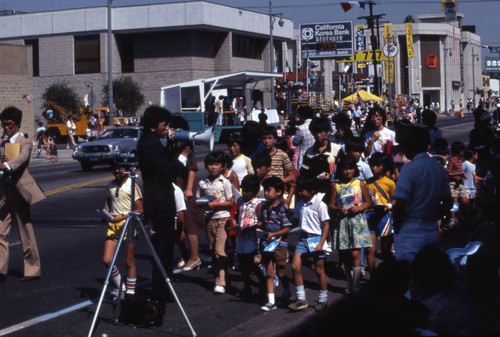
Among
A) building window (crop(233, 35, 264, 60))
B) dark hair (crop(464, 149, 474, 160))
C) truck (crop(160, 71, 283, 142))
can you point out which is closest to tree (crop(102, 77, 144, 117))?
building window (crop(233, 35, 264, 60))

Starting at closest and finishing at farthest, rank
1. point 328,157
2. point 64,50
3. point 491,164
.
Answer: point 491,164 → point 328,157 → point 64,50

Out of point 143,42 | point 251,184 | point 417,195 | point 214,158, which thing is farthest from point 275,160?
point 143,42

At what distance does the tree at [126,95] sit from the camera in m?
59.4

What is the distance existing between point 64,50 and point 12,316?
58.9 metres

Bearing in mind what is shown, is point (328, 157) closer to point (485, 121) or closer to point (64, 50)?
point (485, 121)

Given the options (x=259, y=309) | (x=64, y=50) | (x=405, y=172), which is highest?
(x=64, y=50)

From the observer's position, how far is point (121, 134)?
28531 millimetres

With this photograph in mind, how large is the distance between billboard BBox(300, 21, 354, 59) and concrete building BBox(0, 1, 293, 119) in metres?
12.1

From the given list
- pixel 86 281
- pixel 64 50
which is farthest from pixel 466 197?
pixel 64 50

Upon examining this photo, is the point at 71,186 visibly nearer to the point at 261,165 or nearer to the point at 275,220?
the point at 261,165

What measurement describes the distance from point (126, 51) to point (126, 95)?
438 centimetres

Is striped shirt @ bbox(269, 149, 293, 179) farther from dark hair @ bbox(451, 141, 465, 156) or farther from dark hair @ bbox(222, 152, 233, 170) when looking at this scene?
dark hair @ bbox(451, 141, 465, 156)

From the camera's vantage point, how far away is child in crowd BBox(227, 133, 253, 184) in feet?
31.9

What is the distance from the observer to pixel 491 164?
6.61 m
